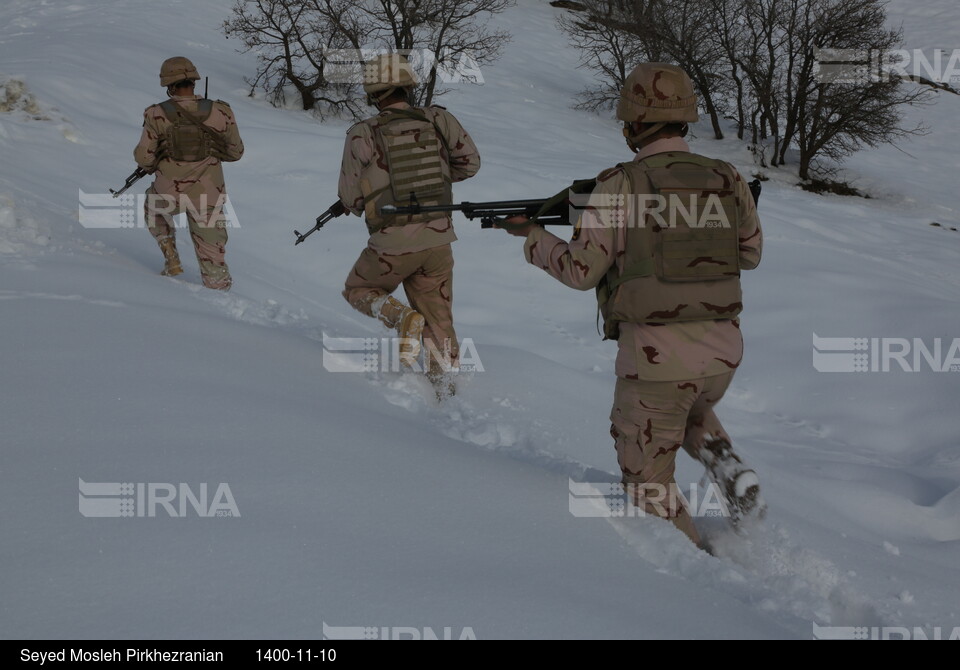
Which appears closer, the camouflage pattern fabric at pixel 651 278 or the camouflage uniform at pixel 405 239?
the camouflage pattern fabric at pixel 651 278

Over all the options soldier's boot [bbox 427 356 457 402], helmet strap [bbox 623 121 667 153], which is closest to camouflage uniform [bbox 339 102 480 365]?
soldier's boot [bbox 427 356 457 402]

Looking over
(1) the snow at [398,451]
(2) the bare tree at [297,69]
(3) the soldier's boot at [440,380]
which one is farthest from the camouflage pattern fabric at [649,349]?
(2) the bare tree at [297,69]

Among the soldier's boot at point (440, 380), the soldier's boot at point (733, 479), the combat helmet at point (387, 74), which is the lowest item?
the soldier's boot at point (440, 380)

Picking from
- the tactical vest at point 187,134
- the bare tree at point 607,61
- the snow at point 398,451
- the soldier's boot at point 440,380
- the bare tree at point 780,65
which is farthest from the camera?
the bare tree at point 607,61

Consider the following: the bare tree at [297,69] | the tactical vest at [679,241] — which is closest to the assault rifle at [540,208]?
the tactical vest at [679,241]

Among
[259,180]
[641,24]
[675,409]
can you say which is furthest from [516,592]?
[641,24]

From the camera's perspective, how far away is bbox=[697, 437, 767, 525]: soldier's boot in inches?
120

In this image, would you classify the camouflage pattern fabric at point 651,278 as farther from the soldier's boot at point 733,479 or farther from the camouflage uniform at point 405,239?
the camouflage uniform at point 405,239

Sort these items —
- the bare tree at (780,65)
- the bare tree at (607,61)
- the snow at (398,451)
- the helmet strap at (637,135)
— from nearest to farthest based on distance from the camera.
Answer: the snow at (398,451) < the helmet strap at (637,135) < the bare tree at (780,65) < the bare tree at (607,61)

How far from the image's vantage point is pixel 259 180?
34.7 ft

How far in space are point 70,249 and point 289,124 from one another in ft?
30.7

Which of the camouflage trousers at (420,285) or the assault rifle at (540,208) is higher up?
the assault rifle at (540,208)

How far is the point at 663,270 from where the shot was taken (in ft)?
9.25

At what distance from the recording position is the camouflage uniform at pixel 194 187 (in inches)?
228
